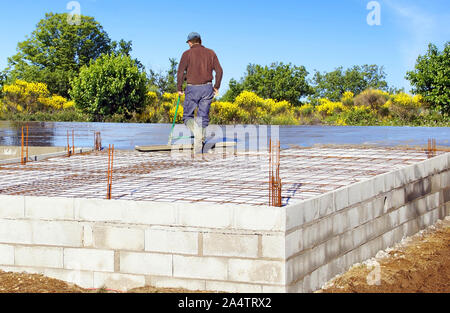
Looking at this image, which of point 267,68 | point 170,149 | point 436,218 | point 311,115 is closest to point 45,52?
point 267,68

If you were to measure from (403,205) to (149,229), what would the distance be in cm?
458

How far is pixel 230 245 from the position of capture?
577cm

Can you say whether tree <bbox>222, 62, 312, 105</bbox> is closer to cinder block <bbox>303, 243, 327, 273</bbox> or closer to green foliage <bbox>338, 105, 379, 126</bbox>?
green foliage <bbox>338, 105, 379, 126</bbox>

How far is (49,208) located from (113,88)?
37.4 metres

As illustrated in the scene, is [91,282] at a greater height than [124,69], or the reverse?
[124,69]

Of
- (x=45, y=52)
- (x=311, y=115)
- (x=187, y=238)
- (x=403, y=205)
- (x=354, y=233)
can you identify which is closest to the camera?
(x=187, y=238)

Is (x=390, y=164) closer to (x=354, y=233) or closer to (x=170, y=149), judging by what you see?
(x=354, y=233)

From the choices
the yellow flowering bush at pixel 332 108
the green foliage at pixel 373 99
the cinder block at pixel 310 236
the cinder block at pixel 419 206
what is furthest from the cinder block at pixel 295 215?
the yellow flowering bush at pixel 332 108

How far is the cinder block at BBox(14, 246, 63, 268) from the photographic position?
628 cm

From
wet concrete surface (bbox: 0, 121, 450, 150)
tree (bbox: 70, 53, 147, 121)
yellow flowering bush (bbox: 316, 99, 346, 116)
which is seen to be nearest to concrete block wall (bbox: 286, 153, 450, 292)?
wet concrete surface (bbox: 0, 121, 450, 150)

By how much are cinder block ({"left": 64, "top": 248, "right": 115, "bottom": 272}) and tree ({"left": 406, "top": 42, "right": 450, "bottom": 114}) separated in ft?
119

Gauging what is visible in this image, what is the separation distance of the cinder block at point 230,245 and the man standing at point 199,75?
234 inches

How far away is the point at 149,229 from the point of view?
598 centimetres

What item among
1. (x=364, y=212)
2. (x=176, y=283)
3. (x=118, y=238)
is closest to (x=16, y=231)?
(x=118, y=238)
